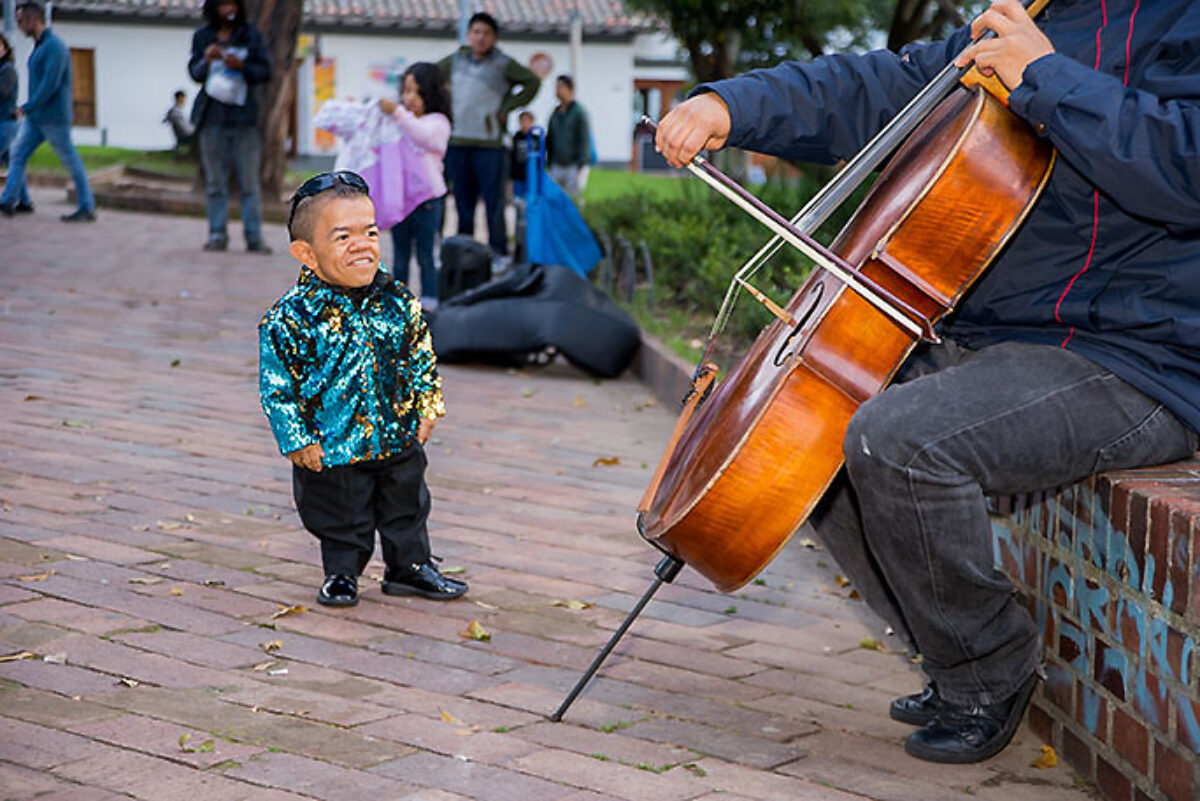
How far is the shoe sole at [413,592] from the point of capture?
13.3 ft

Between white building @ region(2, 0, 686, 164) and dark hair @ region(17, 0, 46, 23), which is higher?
dark hair @ region(17, 0, 46, 23)

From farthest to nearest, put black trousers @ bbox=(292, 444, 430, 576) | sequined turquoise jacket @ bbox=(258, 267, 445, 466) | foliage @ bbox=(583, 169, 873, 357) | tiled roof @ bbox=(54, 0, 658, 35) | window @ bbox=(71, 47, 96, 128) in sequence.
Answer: window @ bbox=(71, 47, 96, 128)
tiled roof @ bbox=(54, 0, 658, 35)
foliage @ bbox=(583, 169, 873, 357)
black trousers @ bbox=(292, 444, 430, 576)
sequined turquoise jacket @ bbox=(258, 267, 445, 466)

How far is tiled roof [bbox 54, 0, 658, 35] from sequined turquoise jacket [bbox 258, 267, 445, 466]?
33.8 m

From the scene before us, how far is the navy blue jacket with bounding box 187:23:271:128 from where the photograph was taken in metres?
12.1

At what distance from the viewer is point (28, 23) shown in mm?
14117

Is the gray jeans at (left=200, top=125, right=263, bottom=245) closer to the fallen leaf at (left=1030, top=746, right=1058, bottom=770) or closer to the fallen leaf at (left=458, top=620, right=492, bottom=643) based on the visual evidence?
the fallen leaf at (left=458, top=620, right=492, bottom=643)

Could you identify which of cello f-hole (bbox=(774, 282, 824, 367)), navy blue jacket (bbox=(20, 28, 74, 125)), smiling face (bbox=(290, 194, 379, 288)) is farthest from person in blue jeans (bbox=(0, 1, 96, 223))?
cello f-hole (bbox=(774, 282, 824, 367))

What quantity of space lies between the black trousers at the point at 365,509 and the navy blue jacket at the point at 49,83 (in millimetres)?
11335

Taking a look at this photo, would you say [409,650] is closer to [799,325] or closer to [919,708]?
[919,708]

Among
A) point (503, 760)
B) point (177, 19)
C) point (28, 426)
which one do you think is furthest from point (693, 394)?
point (177, 19)

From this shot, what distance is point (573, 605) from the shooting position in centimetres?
405

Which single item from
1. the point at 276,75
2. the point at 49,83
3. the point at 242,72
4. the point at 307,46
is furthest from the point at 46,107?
the point at 307,46

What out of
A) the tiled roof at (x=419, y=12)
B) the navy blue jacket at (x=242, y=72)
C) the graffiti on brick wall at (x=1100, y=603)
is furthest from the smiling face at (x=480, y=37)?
the tiled roof at (x=419, y=12)

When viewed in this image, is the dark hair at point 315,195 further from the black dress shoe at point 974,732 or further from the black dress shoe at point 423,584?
the black dress shoe at point 974,732
